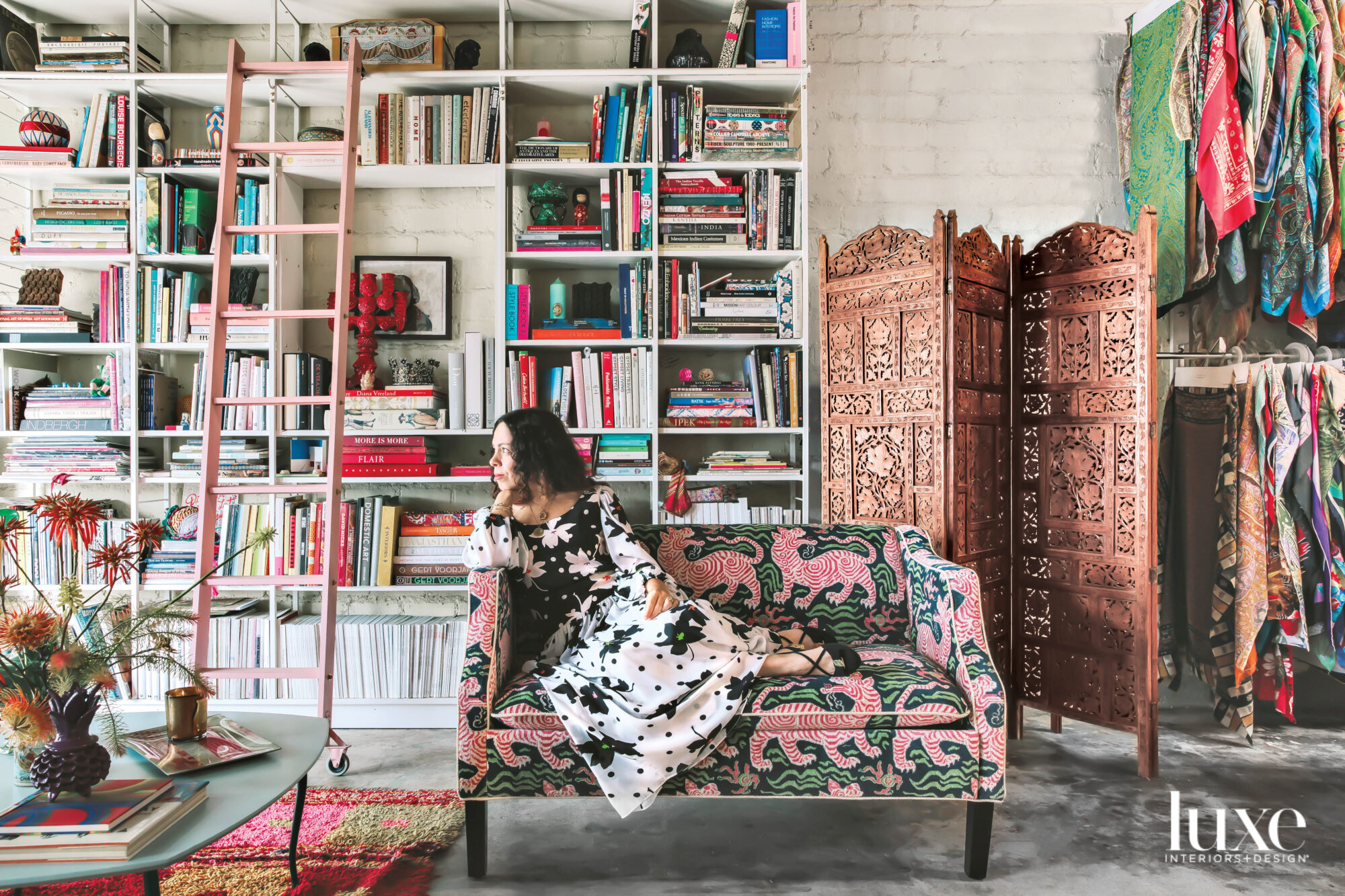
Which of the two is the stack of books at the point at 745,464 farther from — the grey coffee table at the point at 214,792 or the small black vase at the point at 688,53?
the grey coffee table at the point at 214,792

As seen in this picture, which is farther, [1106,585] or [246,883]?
[1106,585]

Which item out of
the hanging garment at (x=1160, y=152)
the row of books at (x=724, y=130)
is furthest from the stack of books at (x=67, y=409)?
the hanging garment at (x=1160, y=152)

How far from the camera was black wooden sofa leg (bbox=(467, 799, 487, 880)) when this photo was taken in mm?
1941

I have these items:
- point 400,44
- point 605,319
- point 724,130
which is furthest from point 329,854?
point 400,44

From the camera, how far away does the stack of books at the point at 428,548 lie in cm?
314

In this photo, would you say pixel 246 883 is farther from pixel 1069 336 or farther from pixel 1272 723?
pixel 1272 723

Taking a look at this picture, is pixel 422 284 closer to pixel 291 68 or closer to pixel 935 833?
pixel 291 68

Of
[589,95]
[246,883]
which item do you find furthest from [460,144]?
[246,883]

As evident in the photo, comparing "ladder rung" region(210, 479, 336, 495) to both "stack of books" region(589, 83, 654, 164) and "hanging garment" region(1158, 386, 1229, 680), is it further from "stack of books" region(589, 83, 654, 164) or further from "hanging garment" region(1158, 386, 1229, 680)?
"hanging garment" region(1158, 386, 1229, 680)

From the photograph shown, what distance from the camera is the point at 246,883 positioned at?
191 centimetres

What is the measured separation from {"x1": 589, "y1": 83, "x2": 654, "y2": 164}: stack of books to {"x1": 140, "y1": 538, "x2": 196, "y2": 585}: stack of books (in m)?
2.20

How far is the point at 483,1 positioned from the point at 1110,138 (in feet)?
8.83

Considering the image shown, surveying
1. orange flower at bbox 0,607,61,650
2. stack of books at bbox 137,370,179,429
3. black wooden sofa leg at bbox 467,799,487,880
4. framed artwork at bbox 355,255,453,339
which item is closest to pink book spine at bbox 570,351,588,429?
framed artwork at bbox 355,255,453,339

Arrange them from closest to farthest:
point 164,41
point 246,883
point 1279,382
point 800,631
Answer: point 246,883 → point 800,631 → point 1279,382 → point 164,41
